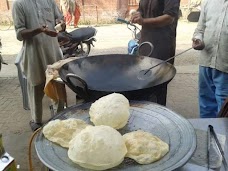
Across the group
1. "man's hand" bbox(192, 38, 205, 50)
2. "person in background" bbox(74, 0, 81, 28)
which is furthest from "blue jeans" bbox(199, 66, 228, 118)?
"person in background" bbox(74, 0, 81, 28)

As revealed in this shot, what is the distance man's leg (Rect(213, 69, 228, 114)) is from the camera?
2.39 metres

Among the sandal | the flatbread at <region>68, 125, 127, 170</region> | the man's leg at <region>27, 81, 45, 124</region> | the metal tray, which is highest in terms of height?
the flatbread at <region>68, 125, 127, 170</region>

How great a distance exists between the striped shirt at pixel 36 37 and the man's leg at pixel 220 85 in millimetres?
1835

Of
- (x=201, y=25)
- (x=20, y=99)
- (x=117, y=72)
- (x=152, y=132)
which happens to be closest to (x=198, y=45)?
(x=201, y=25)

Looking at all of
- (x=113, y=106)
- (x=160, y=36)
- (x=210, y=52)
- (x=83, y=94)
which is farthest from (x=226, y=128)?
(x=160, y=36)

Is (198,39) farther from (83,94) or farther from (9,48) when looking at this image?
(9,48)

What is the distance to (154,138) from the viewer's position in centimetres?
117

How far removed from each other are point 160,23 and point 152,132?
1.89 m

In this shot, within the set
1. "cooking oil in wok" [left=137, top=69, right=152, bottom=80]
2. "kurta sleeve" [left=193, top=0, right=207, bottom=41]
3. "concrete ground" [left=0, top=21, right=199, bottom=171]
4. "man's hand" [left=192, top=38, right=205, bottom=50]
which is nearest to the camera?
"cooking oil in wok" [left=137, top=69, right=152, bottom=80]

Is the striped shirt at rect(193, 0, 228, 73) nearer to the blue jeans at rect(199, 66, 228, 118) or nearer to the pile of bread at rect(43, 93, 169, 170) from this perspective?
the blue jeans at rect(199, 66, 228, 118)

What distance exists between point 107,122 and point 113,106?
9 centimetres

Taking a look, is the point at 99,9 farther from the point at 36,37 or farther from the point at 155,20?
the point at 155,20

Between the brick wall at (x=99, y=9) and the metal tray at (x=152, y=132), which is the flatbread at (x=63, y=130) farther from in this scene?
the brick wall at (x=99, y=9)

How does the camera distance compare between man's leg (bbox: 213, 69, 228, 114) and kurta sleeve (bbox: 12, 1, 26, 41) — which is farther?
kurta sleeve (bbox: 12, 1, 26, 41)
